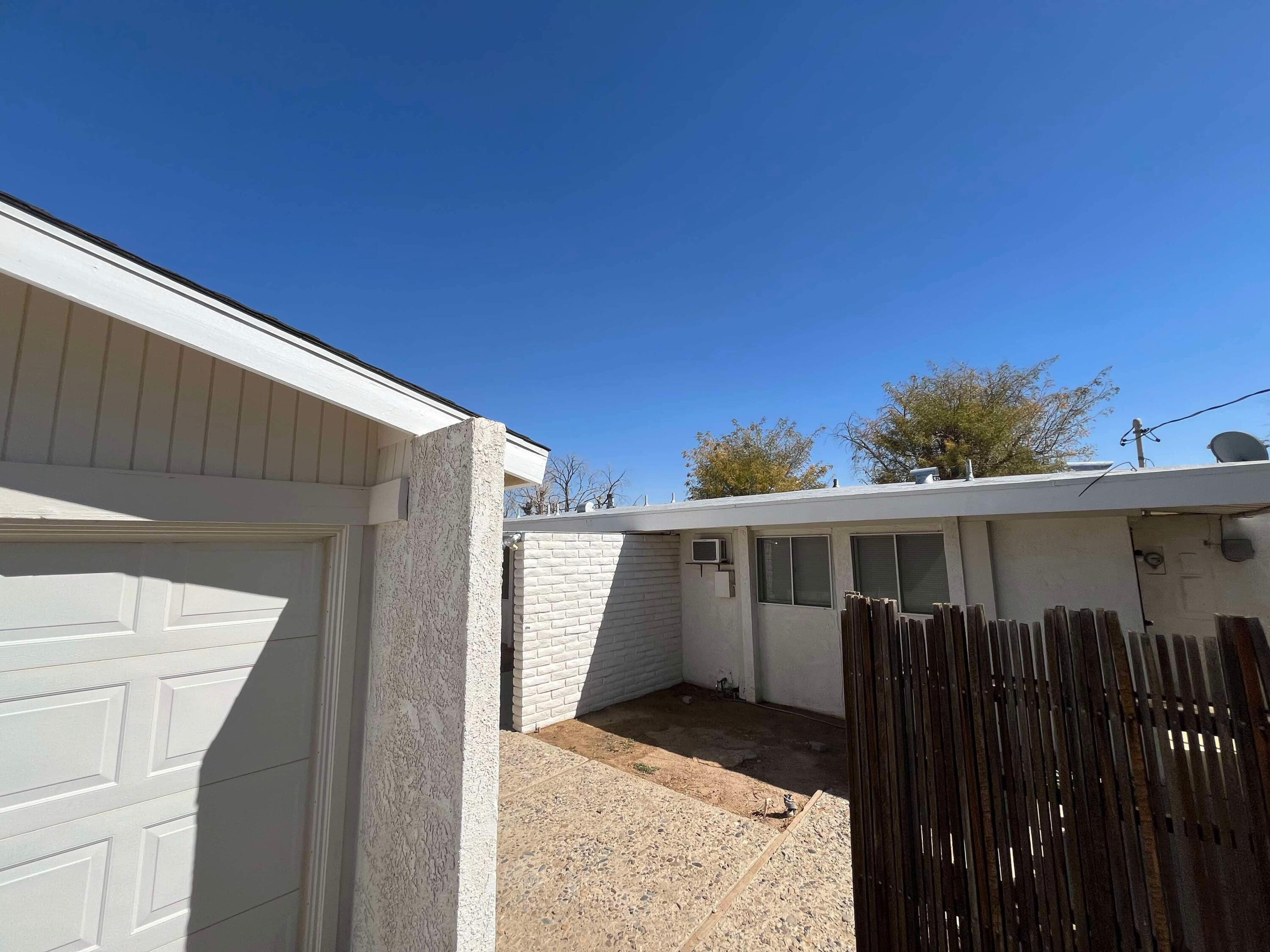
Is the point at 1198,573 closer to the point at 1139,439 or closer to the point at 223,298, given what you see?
the point at 1139,439

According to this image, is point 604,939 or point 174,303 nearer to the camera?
point 174,303

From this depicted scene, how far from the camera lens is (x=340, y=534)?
7.54 feet

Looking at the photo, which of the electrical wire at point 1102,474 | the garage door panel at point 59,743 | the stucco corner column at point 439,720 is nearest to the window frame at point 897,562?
the electrical wire at point 1102,474

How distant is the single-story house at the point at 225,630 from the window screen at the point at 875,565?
18.6 ft

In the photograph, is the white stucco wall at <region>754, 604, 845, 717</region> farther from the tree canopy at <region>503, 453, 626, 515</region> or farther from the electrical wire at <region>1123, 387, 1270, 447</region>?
the tree canopy at <region>503, 453, 626, 515</region>

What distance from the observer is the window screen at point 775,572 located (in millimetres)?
7086

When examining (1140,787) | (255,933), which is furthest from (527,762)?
(1140,787)

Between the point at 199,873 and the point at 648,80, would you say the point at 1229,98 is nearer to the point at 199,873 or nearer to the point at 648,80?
the point at 648,80

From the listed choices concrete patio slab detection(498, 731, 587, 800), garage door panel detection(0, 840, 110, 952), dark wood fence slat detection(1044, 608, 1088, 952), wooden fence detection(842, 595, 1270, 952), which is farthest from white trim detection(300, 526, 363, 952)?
dark wood fence slat detection(1044, 608, 1088, 952)

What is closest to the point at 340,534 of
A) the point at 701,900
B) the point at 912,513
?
the point at 701,900

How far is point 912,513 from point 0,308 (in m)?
6.45

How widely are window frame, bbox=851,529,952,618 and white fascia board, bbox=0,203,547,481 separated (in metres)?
5.63

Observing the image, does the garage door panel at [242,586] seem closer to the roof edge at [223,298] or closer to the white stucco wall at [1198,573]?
the roof edge at [223,298]

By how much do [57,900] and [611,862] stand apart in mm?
2928
